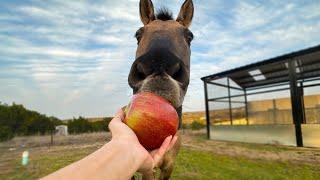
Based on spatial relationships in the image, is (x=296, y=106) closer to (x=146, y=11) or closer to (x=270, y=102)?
(x=270, y=102)

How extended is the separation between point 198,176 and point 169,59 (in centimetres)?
568

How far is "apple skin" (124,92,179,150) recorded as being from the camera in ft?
5.57

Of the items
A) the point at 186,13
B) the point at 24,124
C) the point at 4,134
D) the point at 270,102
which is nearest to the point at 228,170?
the point at 186,13

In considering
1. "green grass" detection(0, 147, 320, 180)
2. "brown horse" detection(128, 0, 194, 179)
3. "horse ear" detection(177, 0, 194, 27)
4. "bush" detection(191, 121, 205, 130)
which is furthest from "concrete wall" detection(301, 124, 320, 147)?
"bush" detection(191, 121, 205, 130)

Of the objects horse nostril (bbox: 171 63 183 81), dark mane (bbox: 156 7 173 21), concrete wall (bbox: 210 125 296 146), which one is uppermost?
dark mane (bbox: 156 7 173 21)

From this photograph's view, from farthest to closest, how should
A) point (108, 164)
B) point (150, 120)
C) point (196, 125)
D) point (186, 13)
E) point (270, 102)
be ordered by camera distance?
point (196, 125), point (270, 102), point (186, 13), point (150, 120), point (108, 164)

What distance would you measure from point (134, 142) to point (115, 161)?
25 centimetres

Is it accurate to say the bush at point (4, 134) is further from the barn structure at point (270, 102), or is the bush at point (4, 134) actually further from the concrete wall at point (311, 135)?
the concrete wall at point (311, 135)

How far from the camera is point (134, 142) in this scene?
1483mm

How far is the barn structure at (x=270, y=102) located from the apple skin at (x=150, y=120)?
43.2 ft

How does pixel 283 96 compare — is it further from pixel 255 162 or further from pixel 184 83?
pixel 184 83

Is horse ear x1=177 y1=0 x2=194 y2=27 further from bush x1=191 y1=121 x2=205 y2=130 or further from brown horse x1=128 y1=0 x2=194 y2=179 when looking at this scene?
bush x1=191 y1=121 x2=205 y2=130

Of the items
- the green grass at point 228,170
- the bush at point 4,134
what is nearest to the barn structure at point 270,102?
the green grass at point 228,170

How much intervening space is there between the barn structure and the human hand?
13221 mm
